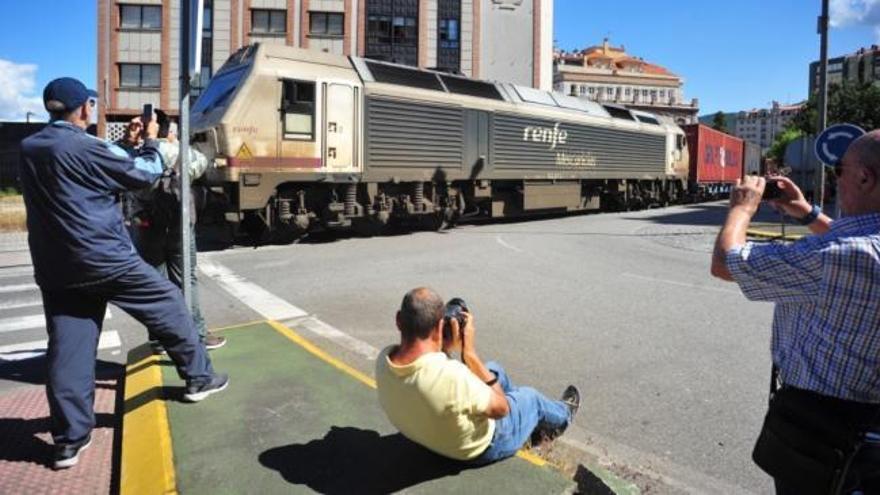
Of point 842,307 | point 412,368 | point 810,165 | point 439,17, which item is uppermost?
point 439,17

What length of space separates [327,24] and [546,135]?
2599 centimetres

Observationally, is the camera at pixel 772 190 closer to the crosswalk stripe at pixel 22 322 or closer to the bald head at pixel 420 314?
the bald head at pixel 420 314

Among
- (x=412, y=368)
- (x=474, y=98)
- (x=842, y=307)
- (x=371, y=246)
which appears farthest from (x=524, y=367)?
(x=474, y=98)

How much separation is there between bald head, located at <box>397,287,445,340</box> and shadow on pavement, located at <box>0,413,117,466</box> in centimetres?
220

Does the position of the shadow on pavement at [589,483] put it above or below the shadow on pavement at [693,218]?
below

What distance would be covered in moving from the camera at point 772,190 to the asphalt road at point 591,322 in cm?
167

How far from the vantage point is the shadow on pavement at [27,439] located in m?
3.68

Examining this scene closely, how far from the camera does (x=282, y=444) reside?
3.53m

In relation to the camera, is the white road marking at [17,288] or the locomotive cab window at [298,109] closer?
the white road marking at [17,288]

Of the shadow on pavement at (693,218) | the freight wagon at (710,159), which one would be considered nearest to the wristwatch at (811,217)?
the shadow on pavement at (693,218)

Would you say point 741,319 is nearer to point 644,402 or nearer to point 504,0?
point 644,402

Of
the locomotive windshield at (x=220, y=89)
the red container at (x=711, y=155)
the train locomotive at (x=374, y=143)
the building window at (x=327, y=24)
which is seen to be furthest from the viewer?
the building window at (x=327, y=24)

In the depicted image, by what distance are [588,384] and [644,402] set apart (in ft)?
1.55

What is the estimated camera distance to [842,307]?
6.29 ft
